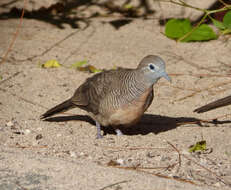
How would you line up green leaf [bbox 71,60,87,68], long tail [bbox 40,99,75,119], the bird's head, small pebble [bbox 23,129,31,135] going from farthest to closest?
green leaf [bbox 71,60,87,68] → long tail [bbox 40,99,75,119] → small pebble [bbox 23,129,31,135] → the bird's head

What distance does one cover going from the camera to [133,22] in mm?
Answer: 7680

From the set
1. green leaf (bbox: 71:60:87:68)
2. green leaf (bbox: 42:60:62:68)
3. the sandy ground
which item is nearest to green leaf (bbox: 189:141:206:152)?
the sandy ground

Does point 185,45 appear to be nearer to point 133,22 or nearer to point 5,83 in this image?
point 133,22

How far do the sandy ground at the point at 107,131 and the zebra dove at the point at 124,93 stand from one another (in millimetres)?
277

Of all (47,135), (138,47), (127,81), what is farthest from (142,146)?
(138,47)

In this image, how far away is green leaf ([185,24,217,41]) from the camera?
679 cm

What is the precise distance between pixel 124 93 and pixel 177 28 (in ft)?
10.0

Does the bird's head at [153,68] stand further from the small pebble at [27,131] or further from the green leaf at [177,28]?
the green leaf at [177,28]

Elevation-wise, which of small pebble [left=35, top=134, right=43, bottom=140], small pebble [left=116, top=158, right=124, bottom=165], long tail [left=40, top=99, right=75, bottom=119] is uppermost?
long tail [left=40, top=99, right=75, bottom=119]

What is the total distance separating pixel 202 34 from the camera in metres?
6.82

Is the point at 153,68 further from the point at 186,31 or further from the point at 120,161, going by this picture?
the point at 186,31

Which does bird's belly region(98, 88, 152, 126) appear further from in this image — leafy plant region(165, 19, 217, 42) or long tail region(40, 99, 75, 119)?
leafy plant region(165, 19, 217, 42)

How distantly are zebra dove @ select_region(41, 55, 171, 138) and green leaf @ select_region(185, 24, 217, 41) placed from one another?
2811 mm

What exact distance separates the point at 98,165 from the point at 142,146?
850mm
